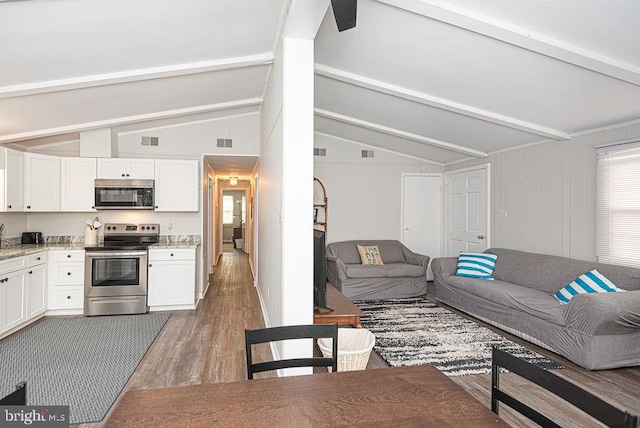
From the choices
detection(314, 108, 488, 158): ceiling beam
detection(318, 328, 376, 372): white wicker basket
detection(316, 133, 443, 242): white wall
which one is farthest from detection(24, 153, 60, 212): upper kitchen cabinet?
detection(318, 328, 376, 372): white wicker basket

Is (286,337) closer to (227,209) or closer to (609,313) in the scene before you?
(609,313)

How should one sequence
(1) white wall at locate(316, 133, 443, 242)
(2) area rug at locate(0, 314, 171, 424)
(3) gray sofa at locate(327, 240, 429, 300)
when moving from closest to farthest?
(2) area rug at locate(0, 314, 171, 424)
(3) gray sofa at locate(327, 240, 429, 300)
(1) white wall at locate(316, 133, 443, 242)

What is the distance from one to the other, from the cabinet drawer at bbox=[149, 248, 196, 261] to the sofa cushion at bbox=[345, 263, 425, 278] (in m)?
2.22

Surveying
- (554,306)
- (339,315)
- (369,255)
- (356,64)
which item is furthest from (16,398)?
(369,255)

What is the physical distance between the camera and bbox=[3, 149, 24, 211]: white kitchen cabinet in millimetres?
4355

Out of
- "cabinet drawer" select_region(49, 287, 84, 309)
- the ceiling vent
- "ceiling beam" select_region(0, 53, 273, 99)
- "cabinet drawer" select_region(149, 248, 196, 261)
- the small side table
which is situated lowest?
"cabinet drawer" select_region(49, 287, 84, 309)

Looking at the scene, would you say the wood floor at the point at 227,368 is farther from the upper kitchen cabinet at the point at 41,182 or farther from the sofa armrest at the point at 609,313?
the upper kitchen cabinet at the point at 41,182

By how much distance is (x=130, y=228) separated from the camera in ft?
17.9

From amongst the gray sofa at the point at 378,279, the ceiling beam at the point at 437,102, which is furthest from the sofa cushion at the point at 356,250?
the ceiling beam at the point at 437,102

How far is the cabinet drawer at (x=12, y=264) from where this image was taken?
375 cm

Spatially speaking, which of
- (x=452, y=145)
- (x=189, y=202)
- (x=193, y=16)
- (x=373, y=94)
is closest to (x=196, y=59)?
(x=193, y=16)

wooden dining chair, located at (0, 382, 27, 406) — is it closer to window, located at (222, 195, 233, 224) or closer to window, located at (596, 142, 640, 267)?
window, located at (596, 142, 640, 267)

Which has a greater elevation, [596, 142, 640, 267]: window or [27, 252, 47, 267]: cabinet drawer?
[596, 142, 640, 267]: window

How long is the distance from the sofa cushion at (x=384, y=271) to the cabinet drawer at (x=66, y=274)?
11.5ft
